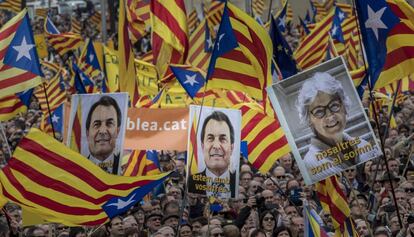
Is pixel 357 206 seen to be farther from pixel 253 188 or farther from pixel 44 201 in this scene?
pixel 44 201

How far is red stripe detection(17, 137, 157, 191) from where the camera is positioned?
1003 centimetres

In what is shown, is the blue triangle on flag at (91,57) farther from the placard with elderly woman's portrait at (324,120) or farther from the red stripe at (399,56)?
the placard with elderly woman's portrait at (324,120)

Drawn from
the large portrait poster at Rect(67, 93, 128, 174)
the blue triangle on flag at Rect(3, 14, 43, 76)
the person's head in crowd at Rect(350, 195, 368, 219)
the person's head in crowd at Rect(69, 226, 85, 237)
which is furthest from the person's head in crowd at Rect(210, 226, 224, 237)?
the blue triangle on flag at Rect(3, 14, 43, 76)

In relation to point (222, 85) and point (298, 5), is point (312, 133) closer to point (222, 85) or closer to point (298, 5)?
point (222, 85)

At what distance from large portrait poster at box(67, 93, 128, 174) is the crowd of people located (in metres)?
0.57

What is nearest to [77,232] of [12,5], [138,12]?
[138,12]

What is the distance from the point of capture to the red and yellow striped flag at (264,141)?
1334 centimetres

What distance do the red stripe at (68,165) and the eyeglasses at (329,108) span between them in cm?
147

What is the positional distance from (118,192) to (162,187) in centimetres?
549

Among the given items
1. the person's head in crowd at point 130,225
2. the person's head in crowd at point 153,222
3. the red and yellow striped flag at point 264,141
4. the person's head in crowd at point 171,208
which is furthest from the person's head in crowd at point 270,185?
the person's head in crowd at point 130,225

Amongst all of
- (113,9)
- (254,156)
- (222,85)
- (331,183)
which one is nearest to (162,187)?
(254,156)

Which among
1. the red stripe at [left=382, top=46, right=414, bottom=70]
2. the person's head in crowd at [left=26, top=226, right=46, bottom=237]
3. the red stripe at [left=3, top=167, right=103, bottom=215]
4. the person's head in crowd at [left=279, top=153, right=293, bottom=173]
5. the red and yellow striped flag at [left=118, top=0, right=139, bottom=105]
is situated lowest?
the red stripe at [left=3, top=167, right=103, bottom=215]

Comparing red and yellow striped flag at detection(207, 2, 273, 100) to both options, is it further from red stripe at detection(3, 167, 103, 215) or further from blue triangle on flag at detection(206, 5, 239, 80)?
red stripe at detection(3, 167, 103, 215)

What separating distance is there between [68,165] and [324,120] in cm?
202
